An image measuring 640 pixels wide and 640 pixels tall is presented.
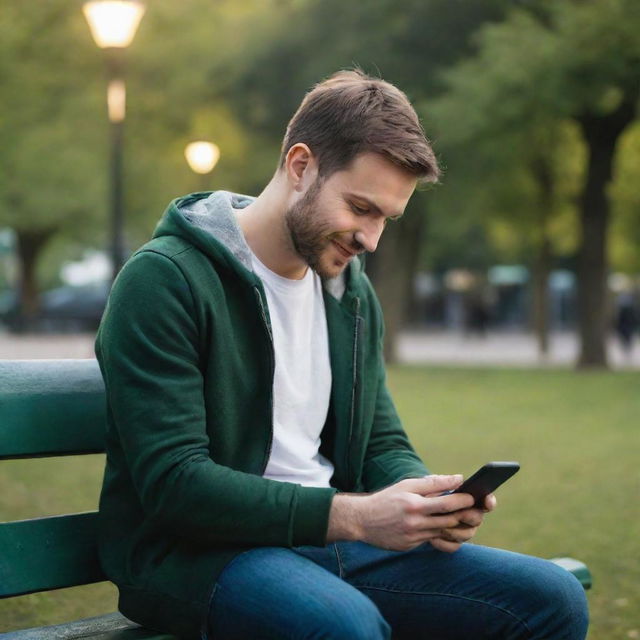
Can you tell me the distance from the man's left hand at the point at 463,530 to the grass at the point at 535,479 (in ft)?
7.05

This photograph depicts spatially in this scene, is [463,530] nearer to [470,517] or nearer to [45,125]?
[470,517]

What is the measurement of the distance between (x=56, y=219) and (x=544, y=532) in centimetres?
2953

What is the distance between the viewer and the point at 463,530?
2.84 meters

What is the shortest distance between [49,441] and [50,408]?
8 centimetres

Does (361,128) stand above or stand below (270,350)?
above

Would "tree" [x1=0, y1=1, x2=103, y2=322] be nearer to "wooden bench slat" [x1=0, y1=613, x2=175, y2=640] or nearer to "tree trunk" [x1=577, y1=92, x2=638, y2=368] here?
"tree trunk" [x1=577, y1=92, x2=638, y2=368]

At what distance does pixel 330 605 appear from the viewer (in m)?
2.47

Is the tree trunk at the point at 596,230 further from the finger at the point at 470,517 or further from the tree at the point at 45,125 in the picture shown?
the finger at the point at 470,517

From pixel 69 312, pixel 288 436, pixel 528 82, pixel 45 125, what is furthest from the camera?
pixel 69 312

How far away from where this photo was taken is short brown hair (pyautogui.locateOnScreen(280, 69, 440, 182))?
9.32 ft

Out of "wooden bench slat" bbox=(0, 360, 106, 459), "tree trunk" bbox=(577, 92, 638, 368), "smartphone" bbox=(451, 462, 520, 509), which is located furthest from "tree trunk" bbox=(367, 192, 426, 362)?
"smartphone" bbox=(451, 462, 520, 509)

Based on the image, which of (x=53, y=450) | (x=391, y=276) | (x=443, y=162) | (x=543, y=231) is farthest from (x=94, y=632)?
(x=543, y=231)

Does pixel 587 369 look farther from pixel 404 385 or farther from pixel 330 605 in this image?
pixel 330 605

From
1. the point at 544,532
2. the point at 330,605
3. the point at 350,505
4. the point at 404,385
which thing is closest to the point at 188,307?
the point at 350,505
